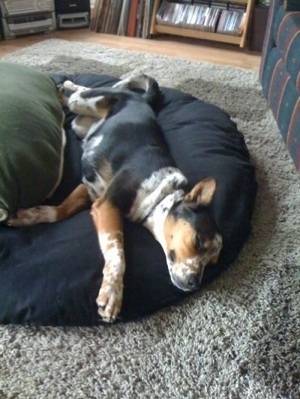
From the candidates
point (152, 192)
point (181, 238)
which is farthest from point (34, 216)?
point (181, 238)

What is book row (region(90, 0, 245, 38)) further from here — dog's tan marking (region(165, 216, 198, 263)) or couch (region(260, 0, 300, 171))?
dog's tan marking (region(165, 216, 198, 263))

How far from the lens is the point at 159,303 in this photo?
1.59 metres

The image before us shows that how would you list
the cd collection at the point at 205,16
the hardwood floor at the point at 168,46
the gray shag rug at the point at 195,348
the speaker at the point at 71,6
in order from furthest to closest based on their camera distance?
the speaker at the point at 71,6 < the cd collection at the point at 205,16 < the hardwood floor at the point at 168,46 < the gray shag rug at the point at 195,348

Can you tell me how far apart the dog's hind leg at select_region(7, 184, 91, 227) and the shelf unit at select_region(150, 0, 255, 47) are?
8.82 ft

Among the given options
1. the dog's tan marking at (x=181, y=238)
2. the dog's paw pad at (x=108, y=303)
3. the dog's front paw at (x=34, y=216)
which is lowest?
the dog's paw pad at (x=108, y=303)

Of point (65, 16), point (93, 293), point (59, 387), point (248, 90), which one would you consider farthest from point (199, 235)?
point (65, 16)

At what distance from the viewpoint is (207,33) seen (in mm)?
4234

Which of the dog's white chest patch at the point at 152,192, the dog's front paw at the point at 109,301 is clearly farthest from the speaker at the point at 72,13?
the dog's front paw at the point at 109,301

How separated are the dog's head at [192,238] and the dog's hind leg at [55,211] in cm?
39

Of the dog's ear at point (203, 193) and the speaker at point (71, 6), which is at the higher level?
the dog's ear at point (203, 193)

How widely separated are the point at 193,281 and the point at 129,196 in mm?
441

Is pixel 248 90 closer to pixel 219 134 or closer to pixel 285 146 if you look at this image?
pixel 285 146

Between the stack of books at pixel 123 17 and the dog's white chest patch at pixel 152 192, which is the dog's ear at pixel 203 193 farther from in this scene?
the stack of books at pixel 123 17

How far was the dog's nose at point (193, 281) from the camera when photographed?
61.9 inches
